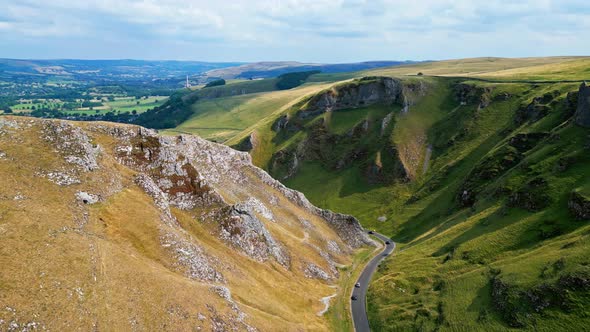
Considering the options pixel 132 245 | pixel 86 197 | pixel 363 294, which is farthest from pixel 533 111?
pixel 86 197

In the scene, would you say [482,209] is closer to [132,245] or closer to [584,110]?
[584,110]

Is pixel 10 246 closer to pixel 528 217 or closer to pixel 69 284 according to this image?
pixel 69 284

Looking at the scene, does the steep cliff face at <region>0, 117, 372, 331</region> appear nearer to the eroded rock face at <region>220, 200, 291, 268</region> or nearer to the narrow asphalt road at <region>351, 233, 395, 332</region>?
the eroded rock face at <region>220, 200, 291, 268</region>

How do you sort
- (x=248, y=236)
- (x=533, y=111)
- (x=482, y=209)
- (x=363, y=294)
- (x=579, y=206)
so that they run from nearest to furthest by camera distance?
(x=248, y=236) → (x=579, y=206) → (x=363, y=294) → (x=482, y=209) → (x=533, y=111)

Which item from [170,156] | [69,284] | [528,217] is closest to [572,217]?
[528,217]

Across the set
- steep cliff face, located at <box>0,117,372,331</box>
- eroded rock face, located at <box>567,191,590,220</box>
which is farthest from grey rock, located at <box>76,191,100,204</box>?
eroded rock face, located at <box>567,191,590,220</box>

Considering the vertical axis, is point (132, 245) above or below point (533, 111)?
below

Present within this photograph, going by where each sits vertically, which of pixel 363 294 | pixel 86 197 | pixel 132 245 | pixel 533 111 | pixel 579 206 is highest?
pixel 533 111
